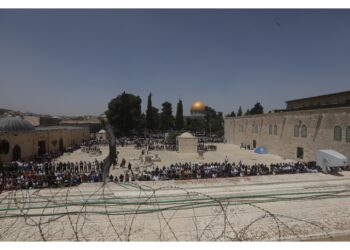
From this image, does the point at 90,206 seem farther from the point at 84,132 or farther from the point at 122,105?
the point at 122,105

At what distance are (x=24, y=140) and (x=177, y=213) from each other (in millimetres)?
20488

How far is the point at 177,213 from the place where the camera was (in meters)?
6.21

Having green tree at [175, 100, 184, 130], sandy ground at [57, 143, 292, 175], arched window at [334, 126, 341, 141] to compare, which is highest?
green tree at [175, 100, 184, 130]

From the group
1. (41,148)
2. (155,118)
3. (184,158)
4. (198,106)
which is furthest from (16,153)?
(198,106)

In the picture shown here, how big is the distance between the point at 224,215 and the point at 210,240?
1.04 m

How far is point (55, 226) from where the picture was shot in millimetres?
5570

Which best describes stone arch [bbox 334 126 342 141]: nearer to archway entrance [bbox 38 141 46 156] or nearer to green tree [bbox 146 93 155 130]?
archway entrance [bbox 38 141 46 156]

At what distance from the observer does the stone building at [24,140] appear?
19250 mm

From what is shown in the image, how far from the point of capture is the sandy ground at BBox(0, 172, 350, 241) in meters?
5.43

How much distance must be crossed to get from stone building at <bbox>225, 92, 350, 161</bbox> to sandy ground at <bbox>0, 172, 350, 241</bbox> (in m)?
12.5

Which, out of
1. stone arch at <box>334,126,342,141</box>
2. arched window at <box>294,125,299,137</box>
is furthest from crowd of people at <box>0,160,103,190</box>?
arched window at <box>294,125,299,137</box>

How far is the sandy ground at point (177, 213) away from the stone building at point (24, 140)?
14.8m

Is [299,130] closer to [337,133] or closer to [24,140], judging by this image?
[337,133]

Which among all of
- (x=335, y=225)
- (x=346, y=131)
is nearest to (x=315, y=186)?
(x=335, y=225)
